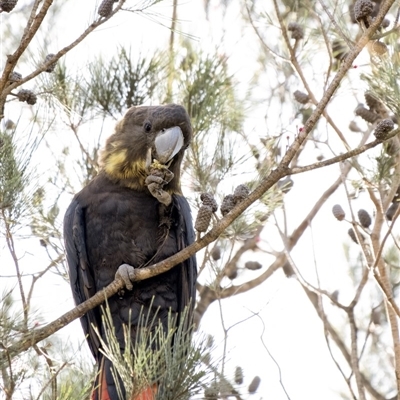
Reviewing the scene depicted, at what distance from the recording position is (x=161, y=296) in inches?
142

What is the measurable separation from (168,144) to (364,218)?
838 mm

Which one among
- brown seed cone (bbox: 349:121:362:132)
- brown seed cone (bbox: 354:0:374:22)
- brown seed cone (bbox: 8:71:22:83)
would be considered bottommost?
brown seed cone (bbox: 354:0:374:22)

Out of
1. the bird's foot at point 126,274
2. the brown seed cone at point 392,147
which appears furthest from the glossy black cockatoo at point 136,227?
the brown seed cone at point 392,147

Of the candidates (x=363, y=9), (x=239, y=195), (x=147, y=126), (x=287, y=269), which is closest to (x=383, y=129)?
(x=363, y=9)

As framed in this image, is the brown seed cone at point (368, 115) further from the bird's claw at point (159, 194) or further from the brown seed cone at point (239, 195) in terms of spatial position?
the brown seed cone at point (239, 195)

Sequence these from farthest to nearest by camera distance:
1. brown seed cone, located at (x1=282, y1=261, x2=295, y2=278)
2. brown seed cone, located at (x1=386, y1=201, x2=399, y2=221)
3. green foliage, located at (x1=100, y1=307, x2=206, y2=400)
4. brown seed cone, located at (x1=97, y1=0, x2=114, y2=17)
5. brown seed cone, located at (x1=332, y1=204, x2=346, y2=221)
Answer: brown seed cone, located at (x1=282, y1=261, x2=295, y2=278)
brown seed cone, located at (x1=386, y1=201, x2=399, y2=221)
brown seed cone, located at (x1=332, y1=204, x2=346, y2=221)
brown seed cone, located at (x1=97, y1=0, x2=114, y2=17)
green foliage, located at (x1=100, y1=307, x2=206, y2=400)

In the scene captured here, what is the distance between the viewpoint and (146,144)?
12.0 ft

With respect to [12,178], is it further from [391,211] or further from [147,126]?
[391,211]

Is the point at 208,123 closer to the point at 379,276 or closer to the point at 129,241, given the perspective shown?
the point at 129,241

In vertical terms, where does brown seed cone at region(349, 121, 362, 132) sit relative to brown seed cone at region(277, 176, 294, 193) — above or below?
above

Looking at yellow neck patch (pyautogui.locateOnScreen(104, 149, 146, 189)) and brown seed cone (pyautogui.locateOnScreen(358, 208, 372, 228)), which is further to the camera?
yellow neck patch (pyautogui.locateOnScreen(104, 149, 146, 189))

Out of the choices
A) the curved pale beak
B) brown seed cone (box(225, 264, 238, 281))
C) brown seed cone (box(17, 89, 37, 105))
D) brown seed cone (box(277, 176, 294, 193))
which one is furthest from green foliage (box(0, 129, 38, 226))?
brown seed cone (box(225, 264, 238, 281))

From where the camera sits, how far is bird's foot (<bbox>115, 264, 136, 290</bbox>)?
327cm

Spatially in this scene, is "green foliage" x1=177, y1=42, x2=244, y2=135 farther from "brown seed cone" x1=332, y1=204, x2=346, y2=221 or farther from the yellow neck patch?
"brown seed cone" x1=332, y1=204, x2=346, y2=221
